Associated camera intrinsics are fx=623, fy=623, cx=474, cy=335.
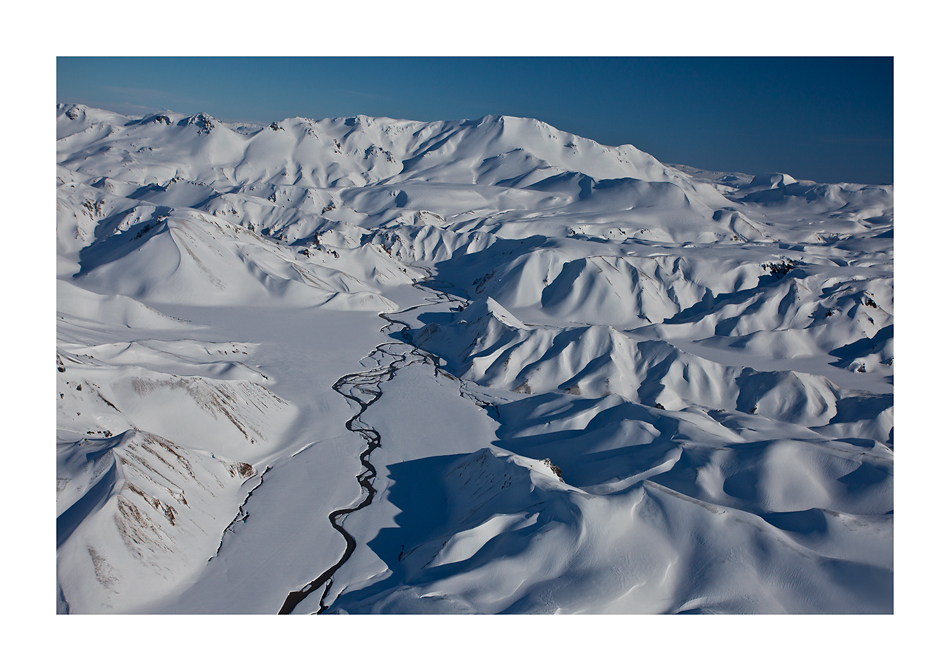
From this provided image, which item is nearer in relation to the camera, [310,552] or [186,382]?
[310,552]

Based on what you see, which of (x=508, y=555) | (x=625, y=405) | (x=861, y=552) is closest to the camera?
(x=861, y=552)

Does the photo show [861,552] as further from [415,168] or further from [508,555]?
[415,168]

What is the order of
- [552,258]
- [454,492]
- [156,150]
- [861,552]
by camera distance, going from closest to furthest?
[861,552] → [454,492] → [552,258] → [156,150]

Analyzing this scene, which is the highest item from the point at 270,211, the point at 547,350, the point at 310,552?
the point at 270,211

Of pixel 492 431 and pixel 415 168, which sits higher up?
pixel 415 168

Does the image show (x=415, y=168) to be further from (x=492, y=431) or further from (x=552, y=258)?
(x=492, y=431)

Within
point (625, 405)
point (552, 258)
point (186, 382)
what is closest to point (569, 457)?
point (625, 405)

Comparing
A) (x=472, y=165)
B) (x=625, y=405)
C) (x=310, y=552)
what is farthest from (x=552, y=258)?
(x=472, y=165)
